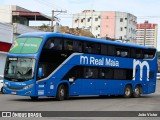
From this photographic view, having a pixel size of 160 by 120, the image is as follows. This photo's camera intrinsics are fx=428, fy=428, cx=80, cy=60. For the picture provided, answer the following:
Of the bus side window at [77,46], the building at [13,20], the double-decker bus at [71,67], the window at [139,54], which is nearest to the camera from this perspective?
the double-decker bus at [71,67]

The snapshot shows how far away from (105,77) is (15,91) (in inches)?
291

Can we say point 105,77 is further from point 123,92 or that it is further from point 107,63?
point 123,92

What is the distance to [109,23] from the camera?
125 meters

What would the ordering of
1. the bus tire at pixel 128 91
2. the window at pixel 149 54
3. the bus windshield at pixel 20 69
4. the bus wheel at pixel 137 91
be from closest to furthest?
the bus windshield at pixel 20 69
the bus tire at pixel 128 91
the bus wheel at pixel 137 91
the window at pixel 149 54

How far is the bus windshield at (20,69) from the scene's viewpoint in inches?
848

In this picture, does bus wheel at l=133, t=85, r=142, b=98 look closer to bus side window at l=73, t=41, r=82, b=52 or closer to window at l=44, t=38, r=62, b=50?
bus side window at l=73, t=41, r=82, b=52

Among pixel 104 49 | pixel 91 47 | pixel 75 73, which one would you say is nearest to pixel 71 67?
pixel 75 73

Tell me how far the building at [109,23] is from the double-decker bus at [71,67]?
294ft

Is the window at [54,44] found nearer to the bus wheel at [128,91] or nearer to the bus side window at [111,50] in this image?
the bus side window at [111,50]

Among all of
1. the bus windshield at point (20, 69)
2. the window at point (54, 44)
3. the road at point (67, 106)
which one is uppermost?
the window at point (54, 44)

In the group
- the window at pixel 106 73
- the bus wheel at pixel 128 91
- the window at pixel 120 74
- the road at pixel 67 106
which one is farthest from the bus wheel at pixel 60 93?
the bus wheel at pixel 128 91

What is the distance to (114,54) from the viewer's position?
2773cm

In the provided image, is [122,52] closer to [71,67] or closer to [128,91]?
[128,91]

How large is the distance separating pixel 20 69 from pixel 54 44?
228cm
